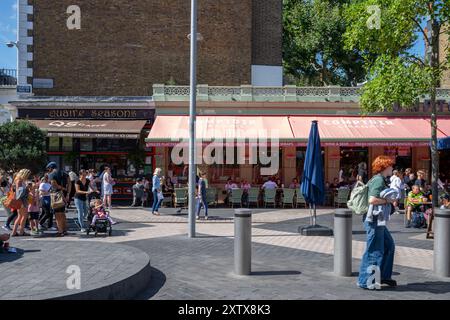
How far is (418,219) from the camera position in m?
13.7

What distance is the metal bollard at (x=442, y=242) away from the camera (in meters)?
7.41

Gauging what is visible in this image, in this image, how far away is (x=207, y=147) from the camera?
68.4ft

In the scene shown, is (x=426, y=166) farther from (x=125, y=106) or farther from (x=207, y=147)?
(x=125, y=106)

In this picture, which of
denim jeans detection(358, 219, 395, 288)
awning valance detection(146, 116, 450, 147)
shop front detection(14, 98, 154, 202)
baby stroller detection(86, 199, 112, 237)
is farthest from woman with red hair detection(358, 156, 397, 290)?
shop front detection(14, 98, 154, 202)

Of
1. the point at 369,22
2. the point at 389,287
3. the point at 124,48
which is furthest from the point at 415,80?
the point at 124,48

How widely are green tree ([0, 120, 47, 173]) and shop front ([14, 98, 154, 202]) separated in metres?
4.08

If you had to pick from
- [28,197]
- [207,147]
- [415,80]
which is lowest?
[28,197]

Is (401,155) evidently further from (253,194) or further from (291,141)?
(253,194)

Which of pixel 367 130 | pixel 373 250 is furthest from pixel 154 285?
pixel 367 130

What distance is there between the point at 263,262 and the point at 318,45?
2636cm

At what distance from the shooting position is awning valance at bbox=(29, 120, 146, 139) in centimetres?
2017

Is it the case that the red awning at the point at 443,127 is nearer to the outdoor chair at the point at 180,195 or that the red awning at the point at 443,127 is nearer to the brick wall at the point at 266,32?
the brick wall at the point at 266,32

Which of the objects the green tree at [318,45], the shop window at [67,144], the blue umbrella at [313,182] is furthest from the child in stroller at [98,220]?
the green tree at [318,45]

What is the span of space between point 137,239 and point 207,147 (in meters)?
9.79
